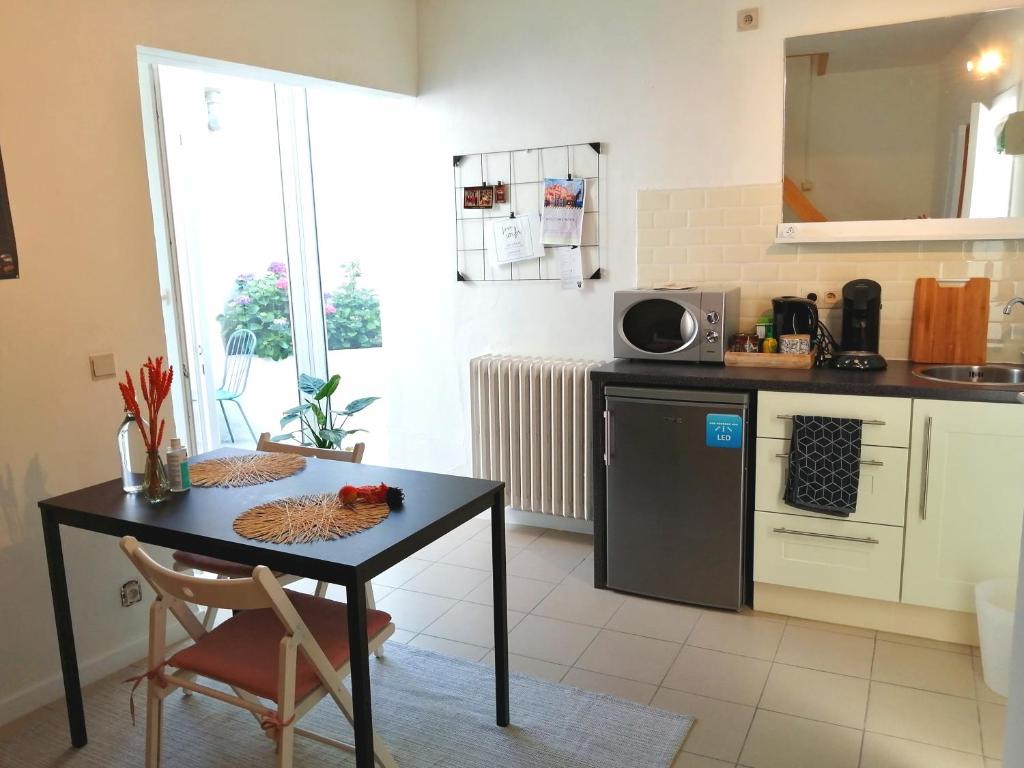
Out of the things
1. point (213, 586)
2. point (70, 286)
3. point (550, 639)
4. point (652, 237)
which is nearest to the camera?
point (213, 586)

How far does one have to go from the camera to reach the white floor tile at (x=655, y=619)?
10.0 ft

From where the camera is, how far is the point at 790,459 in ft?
9.74

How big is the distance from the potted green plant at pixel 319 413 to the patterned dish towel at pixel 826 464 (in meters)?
2.27

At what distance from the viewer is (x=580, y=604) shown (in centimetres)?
331

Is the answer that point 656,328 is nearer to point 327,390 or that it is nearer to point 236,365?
point 327,390

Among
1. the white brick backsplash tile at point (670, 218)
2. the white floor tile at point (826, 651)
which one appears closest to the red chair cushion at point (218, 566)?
the white floor tile at point (826, 651)

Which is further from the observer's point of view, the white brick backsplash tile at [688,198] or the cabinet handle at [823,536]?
the white brick backsplash tile at [688,198]

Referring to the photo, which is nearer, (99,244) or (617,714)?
(617,714)

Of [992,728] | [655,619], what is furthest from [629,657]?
[992,728]

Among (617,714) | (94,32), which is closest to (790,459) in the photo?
(617,714)

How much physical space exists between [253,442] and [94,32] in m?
2.80

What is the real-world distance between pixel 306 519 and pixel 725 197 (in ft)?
7.79

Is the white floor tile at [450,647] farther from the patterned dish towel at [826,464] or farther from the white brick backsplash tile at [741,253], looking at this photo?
the white brick backsplash tile at [741,253]

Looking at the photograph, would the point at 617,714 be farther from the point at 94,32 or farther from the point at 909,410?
the point at 94,32
